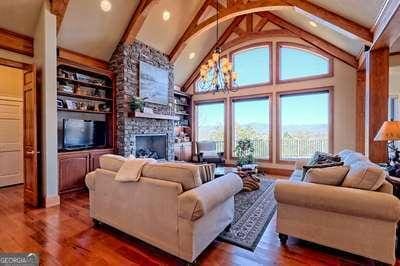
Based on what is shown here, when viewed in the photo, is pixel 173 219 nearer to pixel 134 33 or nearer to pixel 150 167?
pixel 150 167

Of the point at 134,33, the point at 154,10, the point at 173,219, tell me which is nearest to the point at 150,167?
the point at 173,219

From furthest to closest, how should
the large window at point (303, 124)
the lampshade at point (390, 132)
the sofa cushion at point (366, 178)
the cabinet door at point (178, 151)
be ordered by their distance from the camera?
the cabinet door at point (178, 151) → the large window at point (303, 124) → the lampshade at point (390, 132) → the sofa cushion at point (366, 178)

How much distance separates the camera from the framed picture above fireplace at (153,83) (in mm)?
5863

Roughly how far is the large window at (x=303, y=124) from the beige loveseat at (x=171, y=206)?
461cm

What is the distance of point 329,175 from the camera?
2330 millimetres

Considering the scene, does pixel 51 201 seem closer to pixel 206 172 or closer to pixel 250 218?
pixel 206 172

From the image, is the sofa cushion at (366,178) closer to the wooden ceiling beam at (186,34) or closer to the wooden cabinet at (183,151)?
the wooden ceiling beam at (186,34)

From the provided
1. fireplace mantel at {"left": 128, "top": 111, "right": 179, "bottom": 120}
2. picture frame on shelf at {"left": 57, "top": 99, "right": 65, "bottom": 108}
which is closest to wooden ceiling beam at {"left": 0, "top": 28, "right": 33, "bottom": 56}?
picture frame on shelf at {"left": 57, "top": 99, "right": 65, "bottom": 108}

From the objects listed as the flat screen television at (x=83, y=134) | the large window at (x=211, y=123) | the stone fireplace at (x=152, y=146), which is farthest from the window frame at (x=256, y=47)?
the flat screen television at (x=83, y=134)

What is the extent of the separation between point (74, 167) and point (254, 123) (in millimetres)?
5221

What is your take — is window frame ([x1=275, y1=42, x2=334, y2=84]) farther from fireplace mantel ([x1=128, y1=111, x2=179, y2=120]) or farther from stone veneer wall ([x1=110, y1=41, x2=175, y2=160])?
stone veneer wall ([x1=110, y1=41, x2=175, y2=160])

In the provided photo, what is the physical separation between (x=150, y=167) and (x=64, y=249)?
1235 millimetres

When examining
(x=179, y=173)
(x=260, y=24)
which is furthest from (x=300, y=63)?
(x=179, y=173)

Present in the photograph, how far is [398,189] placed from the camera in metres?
2.42
